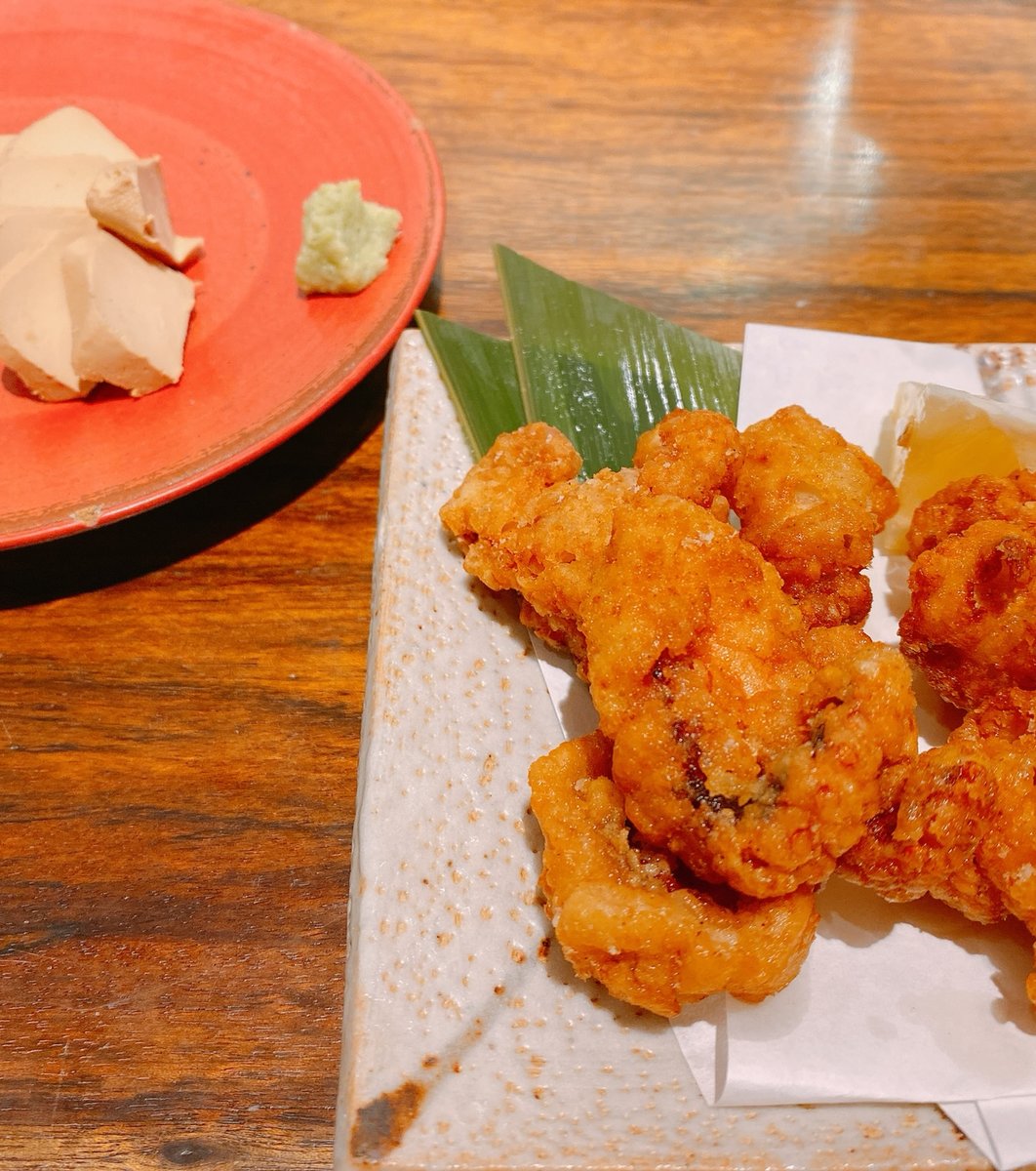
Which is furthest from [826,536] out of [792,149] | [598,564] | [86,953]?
[792,149]

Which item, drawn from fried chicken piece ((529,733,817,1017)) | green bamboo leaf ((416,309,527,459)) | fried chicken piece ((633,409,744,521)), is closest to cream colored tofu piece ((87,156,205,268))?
green bamboo leaf ((416,309,527,459))

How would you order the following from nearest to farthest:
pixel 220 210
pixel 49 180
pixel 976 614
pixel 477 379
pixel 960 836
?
pixel 960 836 < pixel 976 614 < pixel 477 379 < pixel 49 180 < pixel 220 210

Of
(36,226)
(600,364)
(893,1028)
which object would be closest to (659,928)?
(893,1028)

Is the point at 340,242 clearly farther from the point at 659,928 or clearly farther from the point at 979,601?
the point at 659,928

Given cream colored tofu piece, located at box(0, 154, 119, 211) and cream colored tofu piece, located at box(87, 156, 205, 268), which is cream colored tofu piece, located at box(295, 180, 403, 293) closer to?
cream colored tofu piece, located at box(87, 156, 205, 268)

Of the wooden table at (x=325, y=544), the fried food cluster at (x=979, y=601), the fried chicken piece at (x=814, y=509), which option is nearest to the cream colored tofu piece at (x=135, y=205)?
the wooden table at (x=325, y=544)

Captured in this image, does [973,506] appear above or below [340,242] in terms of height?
below
